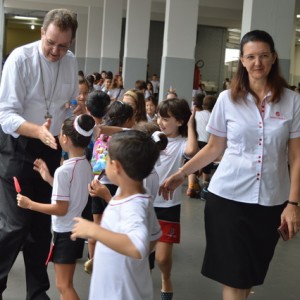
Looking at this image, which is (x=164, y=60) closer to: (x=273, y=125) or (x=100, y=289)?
(x=273, y=125)

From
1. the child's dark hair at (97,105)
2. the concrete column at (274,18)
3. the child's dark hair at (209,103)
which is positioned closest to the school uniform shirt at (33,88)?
the child's dark hair at (97,105)

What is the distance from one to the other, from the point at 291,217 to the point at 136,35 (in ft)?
43.8

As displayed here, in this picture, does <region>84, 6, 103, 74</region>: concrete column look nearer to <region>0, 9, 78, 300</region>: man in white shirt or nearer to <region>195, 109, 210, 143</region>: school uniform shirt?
<region>195, 109, 210, 143</region>: school uniform shirt

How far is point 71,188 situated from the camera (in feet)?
11.1

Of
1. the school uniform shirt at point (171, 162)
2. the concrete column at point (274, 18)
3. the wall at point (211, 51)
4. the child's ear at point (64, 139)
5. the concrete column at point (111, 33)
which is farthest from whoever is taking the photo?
the wall at point (211, 51)

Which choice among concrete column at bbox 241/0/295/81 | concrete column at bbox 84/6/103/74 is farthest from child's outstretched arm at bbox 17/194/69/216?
concrete column at bbox 84/6/103/74

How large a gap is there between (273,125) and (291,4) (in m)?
4.85

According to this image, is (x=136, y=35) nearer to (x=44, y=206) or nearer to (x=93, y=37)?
(x=93, y=37)

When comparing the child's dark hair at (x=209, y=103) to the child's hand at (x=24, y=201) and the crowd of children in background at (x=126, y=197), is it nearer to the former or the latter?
the crowd of children in background at (x=126, y=197)

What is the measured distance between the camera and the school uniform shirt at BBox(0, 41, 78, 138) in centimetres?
337

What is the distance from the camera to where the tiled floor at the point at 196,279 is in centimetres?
429

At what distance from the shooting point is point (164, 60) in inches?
→ 470

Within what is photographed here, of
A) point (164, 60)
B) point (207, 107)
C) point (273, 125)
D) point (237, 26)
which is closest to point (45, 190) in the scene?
point (273, 125)

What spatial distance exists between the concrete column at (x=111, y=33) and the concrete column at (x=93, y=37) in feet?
10.7
